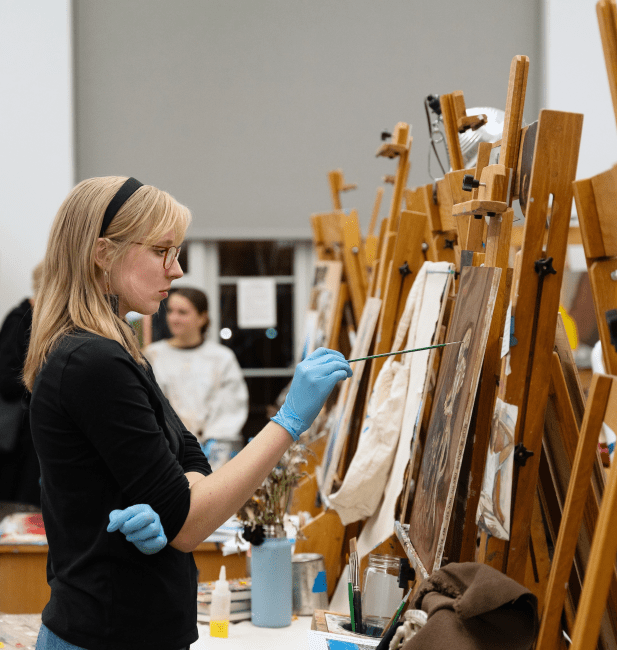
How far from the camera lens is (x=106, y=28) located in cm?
494

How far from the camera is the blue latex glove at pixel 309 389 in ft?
4.13

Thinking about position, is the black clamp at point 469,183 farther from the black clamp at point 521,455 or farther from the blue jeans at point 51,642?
the blue jeans at point 51,642

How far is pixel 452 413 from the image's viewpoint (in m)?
1.46

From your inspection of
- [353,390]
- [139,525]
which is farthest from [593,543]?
[353,390]

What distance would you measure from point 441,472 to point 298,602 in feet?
2.41

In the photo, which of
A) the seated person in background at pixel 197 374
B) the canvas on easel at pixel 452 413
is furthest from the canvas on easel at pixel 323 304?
the canvas on easel at pixel 452 413

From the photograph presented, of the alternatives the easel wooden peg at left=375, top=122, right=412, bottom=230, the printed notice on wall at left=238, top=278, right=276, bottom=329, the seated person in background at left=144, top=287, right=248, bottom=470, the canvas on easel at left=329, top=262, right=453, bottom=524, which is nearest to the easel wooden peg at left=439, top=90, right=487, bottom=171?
the canvas on easel at left=329, top=262, right=453, bottom=524

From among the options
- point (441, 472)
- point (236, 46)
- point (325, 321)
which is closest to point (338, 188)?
point (325, 321)

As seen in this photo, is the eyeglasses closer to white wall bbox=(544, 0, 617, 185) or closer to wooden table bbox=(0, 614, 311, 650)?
wooden table bbox=(0, 614, 311, 650)

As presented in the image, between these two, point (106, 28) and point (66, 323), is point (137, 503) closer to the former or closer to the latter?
point (66, 323)

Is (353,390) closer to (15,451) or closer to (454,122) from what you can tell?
(454,122)

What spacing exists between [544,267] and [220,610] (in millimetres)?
1131

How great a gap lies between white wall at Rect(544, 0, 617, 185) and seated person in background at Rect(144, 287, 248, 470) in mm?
2662

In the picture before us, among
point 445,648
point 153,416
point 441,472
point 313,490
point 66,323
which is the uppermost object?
point 66,323
